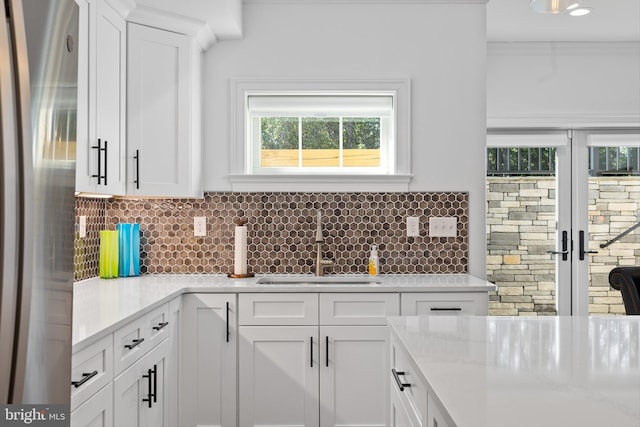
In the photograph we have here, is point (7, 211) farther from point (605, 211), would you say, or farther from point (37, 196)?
point (605, 211)

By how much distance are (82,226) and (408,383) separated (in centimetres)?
230

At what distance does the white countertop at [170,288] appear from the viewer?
7.31 ft

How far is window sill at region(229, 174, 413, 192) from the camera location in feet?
11.5

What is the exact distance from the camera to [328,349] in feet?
9.91

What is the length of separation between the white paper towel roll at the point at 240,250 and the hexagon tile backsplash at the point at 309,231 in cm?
17

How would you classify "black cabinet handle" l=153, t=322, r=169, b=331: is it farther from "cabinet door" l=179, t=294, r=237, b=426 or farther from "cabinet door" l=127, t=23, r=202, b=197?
"cabinet door" l=127, t=23, r=202, b=197

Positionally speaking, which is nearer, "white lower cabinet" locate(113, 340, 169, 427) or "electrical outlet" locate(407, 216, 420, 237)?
"white lower cabinet" locate(113, 340, 169, 427)

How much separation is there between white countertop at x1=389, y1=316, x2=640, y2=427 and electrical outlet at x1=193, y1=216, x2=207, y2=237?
6.52ft

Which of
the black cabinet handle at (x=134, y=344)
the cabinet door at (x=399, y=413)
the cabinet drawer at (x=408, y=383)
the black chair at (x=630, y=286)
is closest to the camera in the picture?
the cabinet drawer at (x=408, y=383)

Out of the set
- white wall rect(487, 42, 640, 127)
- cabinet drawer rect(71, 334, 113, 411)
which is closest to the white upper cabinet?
cabinet drawer rect(71, 334, 113, 411)

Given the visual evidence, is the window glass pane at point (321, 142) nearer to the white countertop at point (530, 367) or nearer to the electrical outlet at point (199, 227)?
the electrical outlet at point (199, 227)

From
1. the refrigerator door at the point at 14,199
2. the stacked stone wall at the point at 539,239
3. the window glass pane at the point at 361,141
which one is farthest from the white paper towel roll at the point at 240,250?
the refrigerator door at the point at 14,199

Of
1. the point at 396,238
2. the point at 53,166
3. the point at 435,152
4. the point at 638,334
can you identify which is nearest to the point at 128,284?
the point at 396,238

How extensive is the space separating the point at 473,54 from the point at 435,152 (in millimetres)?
671
